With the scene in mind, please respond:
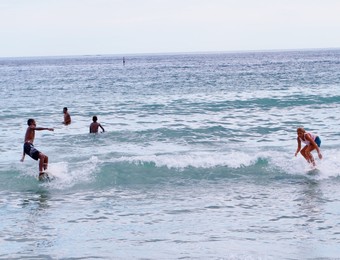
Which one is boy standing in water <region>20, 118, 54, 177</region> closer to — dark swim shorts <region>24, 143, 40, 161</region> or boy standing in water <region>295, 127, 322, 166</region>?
dark swim shorts <region>24, 143, 40, 161</region>

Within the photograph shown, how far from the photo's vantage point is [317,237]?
877cm

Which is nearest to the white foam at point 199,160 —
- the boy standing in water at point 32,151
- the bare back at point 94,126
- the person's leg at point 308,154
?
the person's leg at point 308,154

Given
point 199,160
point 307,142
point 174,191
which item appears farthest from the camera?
point 199,160

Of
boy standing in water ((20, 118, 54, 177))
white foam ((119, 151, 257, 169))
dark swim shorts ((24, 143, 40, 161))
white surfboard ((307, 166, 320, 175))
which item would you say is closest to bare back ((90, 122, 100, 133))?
white foam ((119, 151, 257, 169))

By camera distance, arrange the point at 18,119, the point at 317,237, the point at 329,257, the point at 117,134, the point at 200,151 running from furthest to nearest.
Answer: the point at 18,119 → the point at 117,134 → the point at 200,151 → the point at 317,237 → the point at 329,257

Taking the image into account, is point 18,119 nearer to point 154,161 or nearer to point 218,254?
point 154,161

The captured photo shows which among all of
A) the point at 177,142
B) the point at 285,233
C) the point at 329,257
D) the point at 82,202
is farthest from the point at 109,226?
the point at 177,142

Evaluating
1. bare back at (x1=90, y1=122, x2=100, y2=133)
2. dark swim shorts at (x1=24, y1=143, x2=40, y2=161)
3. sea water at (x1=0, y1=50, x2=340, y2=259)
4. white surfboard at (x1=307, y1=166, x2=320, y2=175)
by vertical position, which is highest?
dark swim shorts at (x1=24, y1=143, x2=40, y2=161)

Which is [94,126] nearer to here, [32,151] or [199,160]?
[199,160]

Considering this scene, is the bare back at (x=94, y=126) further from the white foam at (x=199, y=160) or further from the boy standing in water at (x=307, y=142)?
the boy standing in water at (x=307, y=142)

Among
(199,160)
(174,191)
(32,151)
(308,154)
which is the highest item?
(32,151)

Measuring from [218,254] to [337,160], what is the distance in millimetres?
8622

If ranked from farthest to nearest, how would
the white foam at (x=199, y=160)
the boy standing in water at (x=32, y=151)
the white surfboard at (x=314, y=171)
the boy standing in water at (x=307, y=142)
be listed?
the white foam at (x=199, y=160)
the boy standing in water at (x=307, y=142)
the white surfboard at (x=314, y=171)
the boy standing in water at (x=32, y=151)

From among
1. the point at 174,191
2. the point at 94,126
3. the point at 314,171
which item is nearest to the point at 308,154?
the point at 314,171
